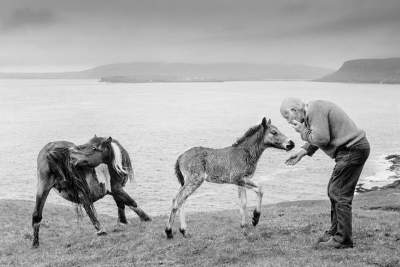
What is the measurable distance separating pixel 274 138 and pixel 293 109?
2.14 m

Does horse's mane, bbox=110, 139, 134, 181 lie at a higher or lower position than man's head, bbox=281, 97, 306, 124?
lower

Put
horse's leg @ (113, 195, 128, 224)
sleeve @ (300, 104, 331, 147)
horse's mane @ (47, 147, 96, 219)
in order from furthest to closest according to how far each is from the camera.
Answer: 1. horse's leg @ (113, 195, 128, 224)
2. horse's mane @ (47, 147, 96, 219)
3. sleeve @ (300, 104, 331, 147)

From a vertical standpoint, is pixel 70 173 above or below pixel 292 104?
below

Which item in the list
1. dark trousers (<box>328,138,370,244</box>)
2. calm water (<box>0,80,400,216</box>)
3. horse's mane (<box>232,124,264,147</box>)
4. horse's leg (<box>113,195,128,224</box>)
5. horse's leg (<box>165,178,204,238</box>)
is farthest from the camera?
calm water (<box>0,80,400,216</box>)

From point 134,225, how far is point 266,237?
15.2 ft

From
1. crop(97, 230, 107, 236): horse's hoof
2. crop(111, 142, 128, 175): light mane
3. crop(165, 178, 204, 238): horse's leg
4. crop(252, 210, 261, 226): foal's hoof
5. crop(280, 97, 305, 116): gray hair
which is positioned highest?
crop(280, 97, 305, 116): gray hair

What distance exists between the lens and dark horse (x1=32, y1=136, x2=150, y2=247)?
42.5 ft

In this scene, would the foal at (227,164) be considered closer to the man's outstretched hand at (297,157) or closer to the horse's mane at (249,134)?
the horse's mane at (249,134)

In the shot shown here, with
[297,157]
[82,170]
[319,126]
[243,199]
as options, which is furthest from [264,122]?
[82,170]

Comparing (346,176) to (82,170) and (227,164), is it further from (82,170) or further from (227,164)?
(82,170)

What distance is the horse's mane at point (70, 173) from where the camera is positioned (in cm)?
1307

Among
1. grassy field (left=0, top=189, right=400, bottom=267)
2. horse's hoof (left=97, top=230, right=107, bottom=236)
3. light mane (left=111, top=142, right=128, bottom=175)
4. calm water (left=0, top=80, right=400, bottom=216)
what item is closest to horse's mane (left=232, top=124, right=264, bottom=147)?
grassy field (left=0, top=189, right=400, bottom=267)

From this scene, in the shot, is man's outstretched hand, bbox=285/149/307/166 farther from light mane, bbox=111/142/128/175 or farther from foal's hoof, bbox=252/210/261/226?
light mane, bbox=111/142/128/175

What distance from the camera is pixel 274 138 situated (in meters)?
12.0
